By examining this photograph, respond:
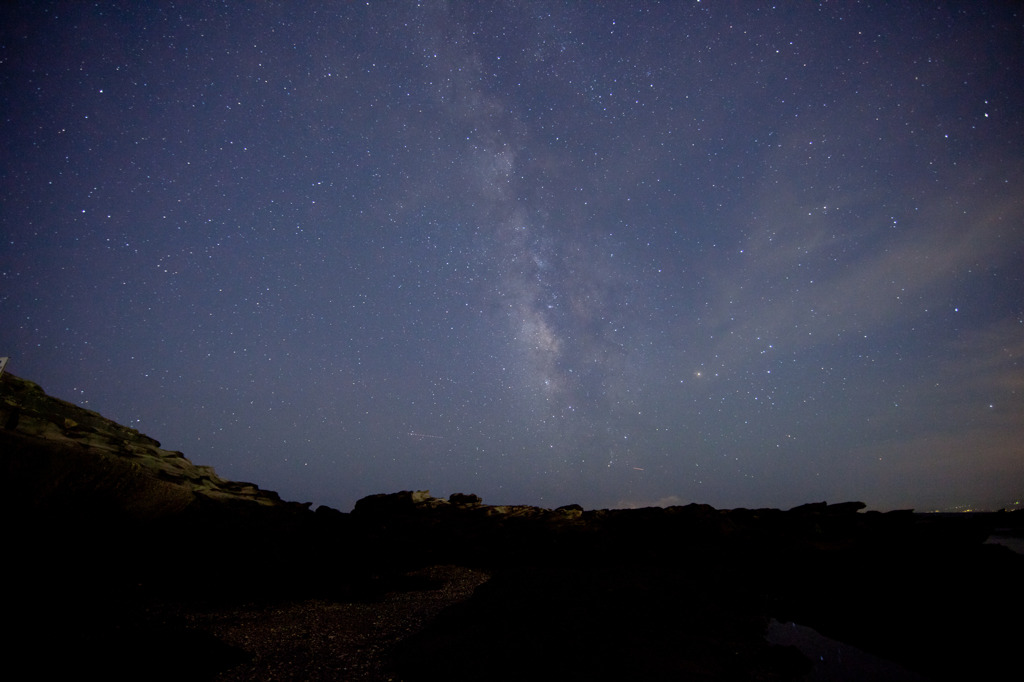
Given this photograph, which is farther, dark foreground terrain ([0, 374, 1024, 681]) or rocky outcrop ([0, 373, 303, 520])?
rocky outcrop ([0, 373, 303, 520])

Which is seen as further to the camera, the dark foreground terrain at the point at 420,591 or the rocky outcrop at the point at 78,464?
the rocky outcrop at the point at 78,464

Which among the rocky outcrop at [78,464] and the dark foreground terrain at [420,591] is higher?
the rocky outcrop at [78,464]

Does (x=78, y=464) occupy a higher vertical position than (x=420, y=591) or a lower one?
higher

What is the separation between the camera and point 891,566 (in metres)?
12.0

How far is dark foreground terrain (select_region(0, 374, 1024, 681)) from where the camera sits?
8.19 m

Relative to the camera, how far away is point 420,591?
606 inches

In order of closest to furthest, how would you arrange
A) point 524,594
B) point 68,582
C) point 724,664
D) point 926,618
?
point 724,664
point 926,618
point 68,582
point 524,594

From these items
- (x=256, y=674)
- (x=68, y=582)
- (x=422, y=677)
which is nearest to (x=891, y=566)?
(x=422, y=677)

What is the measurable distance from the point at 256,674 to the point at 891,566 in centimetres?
1812

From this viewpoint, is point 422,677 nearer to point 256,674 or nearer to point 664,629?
point 256,674

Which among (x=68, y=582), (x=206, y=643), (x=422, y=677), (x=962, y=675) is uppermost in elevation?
(x=68, y=582)

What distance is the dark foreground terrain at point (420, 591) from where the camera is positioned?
8.19m

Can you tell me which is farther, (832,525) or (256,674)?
(832,525)

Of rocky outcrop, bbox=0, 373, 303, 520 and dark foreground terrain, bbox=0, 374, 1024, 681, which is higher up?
rocky outcrop, bbox=0, 373, 303, 520
